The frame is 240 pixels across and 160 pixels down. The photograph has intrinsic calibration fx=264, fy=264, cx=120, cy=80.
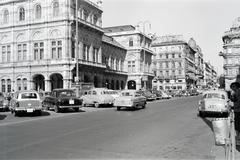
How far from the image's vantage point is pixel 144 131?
10.3m

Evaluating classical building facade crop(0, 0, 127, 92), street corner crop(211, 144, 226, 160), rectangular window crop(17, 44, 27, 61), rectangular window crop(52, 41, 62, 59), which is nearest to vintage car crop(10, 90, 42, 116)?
street corner crop(211, 144, 226, 160)

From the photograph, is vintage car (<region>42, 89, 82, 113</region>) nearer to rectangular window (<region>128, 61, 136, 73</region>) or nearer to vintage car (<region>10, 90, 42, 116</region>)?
vintage car (<region>10, 90, 42, 116</region>)

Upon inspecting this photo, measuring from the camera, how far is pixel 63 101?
1914cm

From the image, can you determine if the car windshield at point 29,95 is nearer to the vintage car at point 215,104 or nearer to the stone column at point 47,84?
the vintage car at point 215,104

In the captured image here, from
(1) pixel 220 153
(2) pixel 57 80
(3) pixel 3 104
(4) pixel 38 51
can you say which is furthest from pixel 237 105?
(4) pixel 38 51

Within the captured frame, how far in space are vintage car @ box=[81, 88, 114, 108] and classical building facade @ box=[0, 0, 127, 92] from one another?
42.7 feet

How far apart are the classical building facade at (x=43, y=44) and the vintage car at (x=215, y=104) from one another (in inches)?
993

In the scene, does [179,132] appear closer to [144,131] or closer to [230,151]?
[144,131]

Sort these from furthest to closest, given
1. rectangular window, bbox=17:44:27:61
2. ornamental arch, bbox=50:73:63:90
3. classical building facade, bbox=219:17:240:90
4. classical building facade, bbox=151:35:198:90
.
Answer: classical building facade, bbox=151:35:198:90 < classical building facade, bbox=219:17:240:90 < rectangular window, bbox=17:44:27:61 < ornamental arch, bbox=50:73:63:90

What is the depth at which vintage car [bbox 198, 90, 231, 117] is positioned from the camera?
1527 centimetres

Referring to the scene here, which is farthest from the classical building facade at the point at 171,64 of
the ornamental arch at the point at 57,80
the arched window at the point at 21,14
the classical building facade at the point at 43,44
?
the arched window at the point at 21,14

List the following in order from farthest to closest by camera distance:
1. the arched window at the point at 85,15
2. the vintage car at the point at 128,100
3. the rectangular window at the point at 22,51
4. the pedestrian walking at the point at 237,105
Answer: the arched window at the point at 85,15 < the rectangular window at the point at 22,51 < the vintage car at the point at 128,100 < the pedestrian walking at the point at 237,105

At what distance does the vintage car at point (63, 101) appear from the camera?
62.8 feet

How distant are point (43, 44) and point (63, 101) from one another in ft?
78.5
